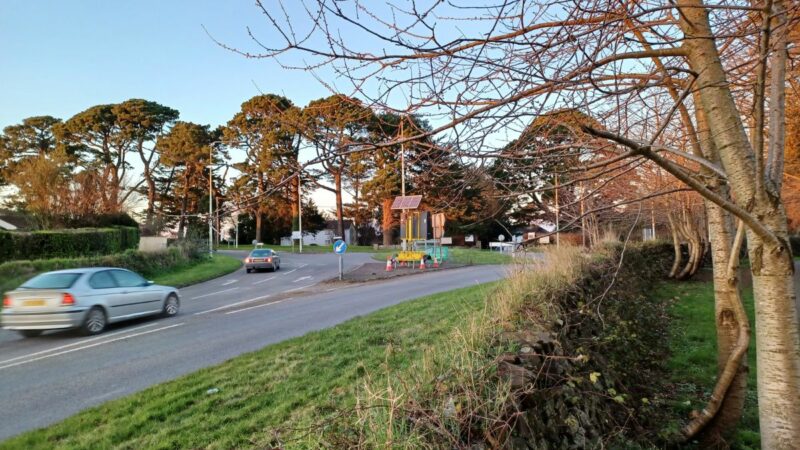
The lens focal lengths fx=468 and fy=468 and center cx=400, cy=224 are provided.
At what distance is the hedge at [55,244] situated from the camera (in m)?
19.4

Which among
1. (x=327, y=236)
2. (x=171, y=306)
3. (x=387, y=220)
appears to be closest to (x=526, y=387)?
(x=171, y=306)

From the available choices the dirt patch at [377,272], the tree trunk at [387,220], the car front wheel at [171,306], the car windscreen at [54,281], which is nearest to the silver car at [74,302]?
the car windscreen at [54,281]

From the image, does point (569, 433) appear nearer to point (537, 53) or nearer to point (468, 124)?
point (468, 124)

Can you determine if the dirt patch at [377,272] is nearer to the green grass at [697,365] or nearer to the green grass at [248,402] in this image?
the green grass at [697,365]

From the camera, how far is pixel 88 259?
738 inches

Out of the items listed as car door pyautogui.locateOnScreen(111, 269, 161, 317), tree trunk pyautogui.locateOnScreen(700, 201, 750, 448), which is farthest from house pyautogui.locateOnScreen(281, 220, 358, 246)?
tree trunk pyautogui.locateOnScreen(700, 201, 750, 448)

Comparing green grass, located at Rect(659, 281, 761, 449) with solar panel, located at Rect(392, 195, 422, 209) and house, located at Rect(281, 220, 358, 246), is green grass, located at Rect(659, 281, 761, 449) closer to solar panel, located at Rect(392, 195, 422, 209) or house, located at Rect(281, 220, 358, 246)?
solar panel, located at Rect(392, 195, 422, 209)

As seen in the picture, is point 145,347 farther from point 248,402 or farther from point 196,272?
point 196,272

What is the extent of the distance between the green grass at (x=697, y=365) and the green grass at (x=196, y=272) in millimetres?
19638

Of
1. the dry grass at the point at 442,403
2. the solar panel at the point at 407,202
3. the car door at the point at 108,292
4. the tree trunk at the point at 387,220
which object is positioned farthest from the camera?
the tree trunk at the point at 387,220

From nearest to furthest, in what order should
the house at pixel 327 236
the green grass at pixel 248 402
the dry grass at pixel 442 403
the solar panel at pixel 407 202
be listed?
the dry grass at pixel 442 403
the green grass at pixel 248 402
the solar panel at pixel 407 202
the house at pixel 327 236

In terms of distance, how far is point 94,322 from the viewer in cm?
1021

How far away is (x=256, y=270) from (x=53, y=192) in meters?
13.4

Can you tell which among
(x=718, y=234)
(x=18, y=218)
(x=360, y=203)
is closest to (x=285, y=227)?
(x=360, y=203)
